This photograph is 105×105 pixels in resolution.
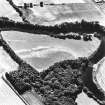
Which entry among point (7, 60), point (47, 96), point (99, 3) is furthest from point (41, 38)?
point (99, 3)

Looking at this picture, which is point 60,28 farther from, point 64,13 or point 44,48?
point 64,13

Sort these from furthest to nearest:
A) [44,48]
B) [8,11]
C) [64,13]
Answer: [64,13] < [8,11] < [44,48]

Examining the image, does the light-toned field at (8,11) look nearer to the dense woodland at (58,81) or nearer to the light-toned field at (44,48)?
the light-toned field at (44,48)

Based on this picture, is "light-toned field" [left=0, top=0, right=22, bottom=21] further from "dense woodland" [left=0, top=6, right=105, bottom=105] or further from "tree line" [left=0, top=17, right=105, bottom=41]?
"dense woodland" [left=0, top=6, right=105, bottom=105]

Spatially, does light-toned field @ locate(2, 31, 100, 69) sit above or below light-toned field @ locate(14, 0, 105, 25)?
below

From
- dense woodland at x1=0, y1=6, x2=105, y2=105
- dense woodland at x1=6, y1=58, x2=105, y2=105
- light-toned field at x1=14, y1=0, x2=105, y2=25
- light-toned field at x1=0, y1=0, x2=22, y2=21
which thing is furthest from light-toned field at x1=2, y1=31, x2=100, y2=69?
light-toned field at x1=14, y1=0, x2=105, y2=25

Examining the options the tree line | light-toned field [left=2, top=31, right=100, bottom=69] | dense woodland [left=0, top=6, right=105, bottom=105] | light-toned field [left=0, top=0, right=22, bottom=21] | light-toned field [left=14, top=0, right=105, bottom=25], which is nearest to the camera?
dense woodland [left=0, top=6, right=105, bottom=105]

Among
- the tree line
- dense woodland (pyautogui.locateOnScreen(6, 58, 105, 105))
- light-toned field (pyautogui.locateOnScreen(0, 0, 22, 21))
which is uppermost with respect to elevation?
light-toned field (pyautogui.locateOnScreen(0, 0, 22, 21))

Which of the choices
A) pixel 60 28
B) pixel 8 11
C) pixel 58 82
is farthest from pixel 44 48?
pixel 8 11
